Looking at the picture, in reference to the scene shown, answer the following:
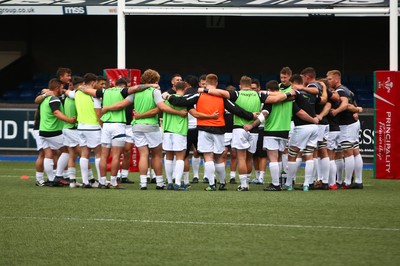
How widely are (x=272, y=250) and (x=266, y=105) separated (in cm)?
707

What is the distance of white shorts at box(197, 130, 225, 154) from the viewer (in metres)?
16.8

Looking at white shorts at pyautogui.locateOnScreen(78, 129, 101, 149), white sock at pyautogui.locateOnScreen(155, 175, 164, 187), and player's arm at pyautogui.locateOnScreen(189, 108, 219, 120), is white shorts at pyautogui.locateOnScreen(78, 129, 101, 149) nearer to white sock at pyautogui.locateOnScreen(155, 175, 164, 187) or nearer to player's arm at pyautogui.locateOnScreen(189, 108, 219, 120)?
white sock at pyautogui.locateOnScreen(155, 175, 164, 187)

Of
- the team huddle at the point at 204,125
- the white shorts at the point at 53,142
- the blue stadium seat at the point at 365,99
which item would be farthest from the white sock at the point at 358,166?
the blue stadium seat at the point at 365,99

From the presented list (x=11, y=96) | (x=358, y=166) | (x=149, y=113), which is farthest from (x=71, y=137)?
(x=11, y=96)

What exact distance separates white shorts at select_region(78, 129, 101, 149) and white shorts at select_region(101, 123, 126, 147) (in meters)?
0.29

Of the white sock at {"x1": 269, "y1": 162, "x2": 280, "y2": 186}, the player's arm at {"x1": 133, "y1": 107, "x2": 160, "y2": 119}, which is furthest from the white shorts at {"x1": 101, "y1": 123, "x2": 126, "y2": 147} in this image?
the white sock at {"x1": 269, "y1": 162, "x2": 280, "y2": 186}

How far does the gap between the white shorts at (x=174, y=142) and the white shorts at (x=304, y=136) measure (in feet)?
6.15

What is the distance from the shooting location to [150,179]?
19.9 metres

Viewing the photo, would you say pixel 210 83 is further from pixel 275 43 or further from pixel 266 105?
pixel 275 43

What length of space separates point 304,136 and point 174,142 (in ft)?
7.37

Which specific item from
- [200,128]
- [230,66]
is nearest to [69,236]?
[200,128]

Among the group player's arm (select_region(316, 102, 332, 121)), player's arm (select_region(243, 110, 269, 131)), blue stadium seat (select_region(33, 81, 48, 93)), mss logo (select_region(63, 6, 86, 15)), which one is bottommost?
player's arm (select_region(243, 110, 269, 131))

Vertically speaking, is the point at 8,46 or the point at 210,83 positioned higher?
the point at 8,46

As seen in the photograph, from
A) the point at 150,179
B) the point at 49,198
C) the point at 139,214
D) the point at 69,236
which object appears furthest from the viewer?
the point at 150,179
